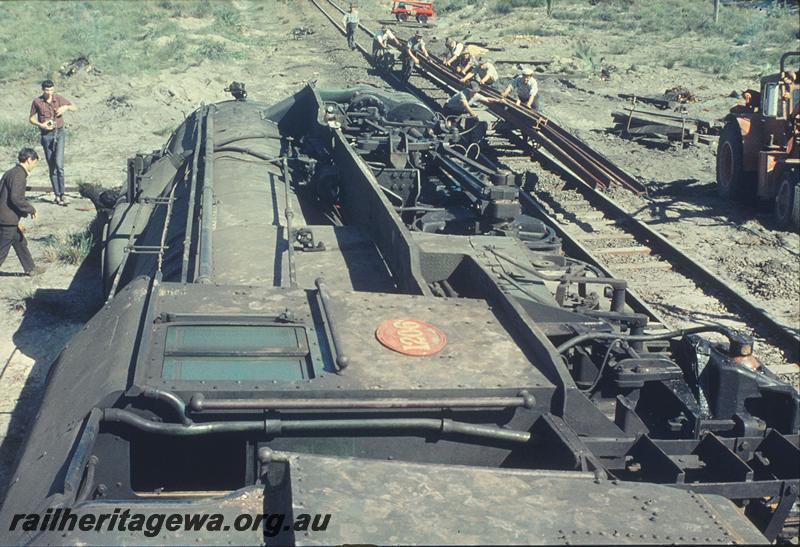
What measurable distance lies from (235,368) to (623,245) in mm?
9267

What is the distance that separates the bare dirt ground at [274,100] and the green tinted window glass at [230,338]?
9.31ft

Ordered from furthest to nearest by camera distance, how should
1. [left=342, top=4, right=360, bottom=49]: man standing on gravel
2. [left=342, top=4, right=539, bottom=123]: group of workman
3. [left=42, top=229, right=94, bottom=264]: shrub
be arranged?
[left=342, top=4, right=360, bottom=49]: man standing on gravel
[left=342, top=4, right=539, bottom=123]: group of workman
[left=42, top=229, right=94, bottom=264]: shrub

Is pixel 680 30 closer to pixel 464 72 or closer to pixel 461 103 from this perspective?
pixel 464 72

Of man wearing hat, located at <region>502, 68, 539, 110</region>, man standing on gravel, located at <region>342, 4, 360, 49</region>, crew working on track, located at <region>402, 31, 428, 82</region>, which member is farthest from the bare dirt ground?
man wearing hat, located at <region>502, 68, 539, 110</region>

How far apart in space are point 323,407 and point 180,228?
5202 millimetres

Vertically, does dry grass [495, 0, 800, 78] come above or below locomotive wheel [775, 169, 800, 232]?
above

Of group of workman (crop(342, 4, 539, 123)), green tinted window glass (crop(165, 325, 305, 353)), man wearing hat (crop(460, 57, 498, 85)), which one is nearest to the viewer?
green tinted window glass (crop(165, 325, 305, 353))

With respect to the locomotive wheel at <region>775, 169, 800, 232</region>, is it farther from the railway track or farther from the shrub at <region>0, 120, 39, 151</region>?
the shrub at <region>0, 120, 39, 151</region>

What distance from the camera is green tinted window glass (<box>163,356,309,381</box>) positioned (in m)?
5.10

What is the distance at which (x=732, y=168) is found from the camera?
1575 cm

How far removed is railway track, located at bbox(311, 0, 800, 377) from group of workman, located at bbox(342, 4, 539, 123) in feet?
2.19

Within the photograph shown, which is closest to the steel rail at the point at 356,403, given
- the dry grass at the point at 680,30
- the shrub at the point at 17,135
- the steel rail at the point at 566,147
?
the steel rail at the point at 566,147

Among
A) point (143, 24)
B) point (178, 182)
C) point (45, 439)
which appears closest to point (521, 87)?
point (178, 182)

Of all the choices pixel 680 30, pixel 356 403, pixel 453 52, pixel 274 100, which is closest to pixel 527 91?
pixel 453 52
